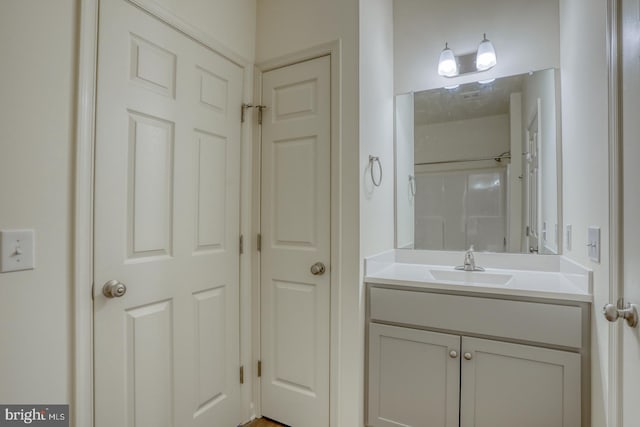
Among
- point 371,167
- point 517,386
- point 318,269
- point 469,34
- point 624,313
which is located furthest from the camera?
point 469,34

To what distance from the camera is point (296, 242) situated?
1756 mm

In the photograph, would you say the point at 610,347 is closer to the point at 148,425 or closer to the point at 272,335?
the point at 272,335

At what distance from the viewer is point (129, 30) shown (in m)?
1.24

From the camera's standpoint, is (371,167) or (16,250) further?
(371,167)

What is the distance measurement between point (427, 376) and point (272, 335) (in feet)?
2.73

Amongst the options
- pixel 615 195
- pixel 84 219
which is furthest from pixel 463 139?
pixel 84 219

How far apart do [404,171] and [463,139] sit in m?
0.41

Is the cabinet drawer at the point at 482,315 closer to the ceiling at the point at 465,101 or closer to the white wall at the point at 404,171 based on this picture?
the white wall at the point at 404,171

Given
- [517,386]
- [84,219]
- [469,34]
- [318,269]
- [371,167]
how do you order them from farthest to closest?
[469,34] < [371,167] < [318,269] < [517,386] < [84,219]

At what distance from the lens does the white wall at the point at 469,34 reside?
1825 millimetres

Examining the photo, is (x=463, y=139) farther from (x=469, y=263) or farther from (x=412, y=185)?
(x=469, y=263)

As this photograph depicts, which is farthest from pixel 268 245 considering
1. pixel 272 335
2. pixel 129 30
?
pixel 129 30

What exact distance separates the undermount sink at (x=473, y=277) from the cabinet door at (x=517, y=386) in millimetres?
380

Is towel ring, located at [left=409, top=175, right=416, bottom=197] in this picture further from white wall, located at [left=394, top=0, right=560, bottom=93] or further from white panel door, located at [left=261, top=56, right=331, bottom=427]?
white panel door, located at [left=261, top=56, right=331, bottom=427]
